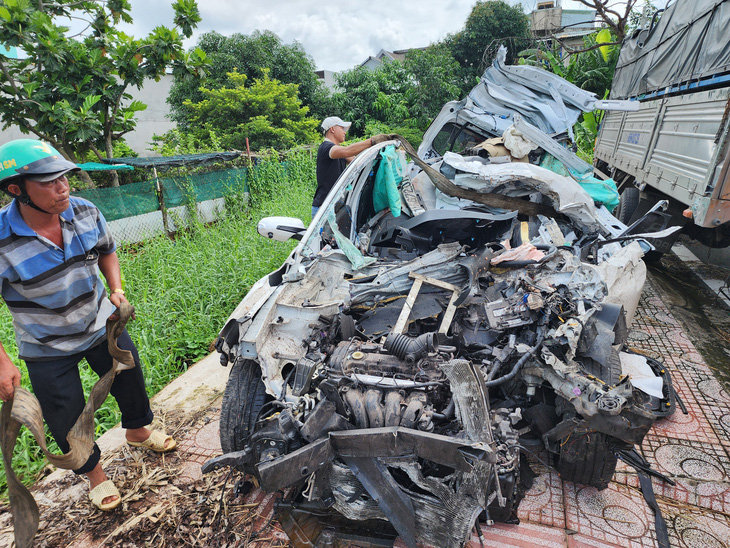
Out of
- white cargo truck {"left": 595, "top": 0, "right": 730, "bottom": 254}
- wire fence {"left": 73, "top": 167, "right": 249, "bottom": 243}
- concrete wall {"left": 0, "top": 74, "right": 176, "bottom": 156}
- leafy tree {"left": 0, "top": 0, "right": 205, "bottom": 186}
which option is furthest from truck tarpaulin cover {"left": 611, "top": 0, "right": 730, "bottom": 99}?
concrete wall {"left": 0, "top": 74, "right": 176, "bottom": 156}

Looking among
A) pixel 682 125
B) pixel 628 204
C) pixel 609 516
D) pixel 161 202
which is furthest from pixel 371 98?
pixel 609 516

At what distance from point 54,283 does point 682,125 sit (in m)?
5.98

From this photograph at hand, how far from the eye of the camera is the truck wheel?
639 centimetres

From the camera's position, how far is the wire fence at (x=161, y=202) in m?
5.85

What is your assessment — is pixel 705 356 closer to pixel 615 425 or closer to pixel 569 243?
pixel 569 243

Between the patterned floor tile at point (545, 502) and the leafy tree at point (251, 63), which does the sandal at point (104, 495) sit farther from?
the leafy tree at point (251, 63)

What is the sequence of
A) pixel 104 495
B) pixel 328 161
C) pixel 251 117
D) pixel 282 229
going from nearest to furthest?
pixel 104 495 < pixel 282 229 < pixel 328 161 < pixel 251 117

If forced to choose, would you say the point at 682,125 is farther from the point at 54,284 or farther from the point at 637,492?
the point at 54,284

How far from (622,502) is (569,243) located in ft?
5.69

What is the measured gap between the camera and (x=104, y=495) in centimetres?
242

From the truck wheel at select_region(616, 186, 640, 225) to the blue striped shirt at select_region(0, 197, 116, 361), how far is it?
6880 millimetres

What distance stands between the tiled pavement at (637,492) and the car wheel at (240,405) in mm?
420

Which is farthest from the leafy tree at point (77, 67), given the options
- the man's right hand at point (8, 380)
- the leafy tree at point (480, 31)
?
the leafy tree at point (480, 31)

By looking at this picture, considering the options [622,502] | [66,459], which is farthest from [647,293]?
[66,459]
